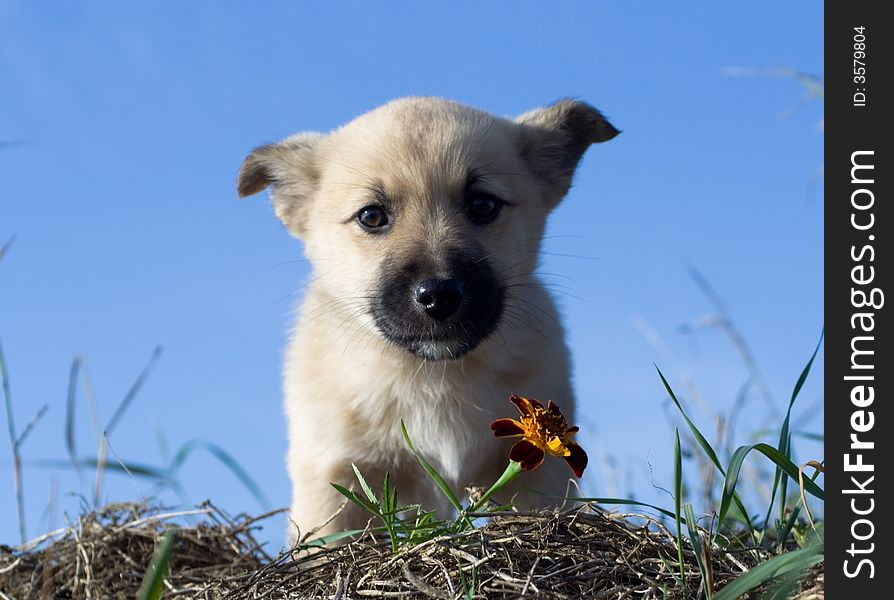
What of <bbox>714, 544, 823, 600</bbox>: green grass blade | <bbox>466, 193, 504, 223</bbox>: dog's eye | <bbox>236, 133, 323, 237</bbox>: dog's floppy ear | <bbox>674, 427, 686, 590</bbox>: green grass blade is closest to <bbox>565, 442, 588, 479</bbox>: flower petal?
<bbox>674, 427, 686, 590</bbox>: green grass blade

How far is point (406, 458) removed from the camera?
366cm

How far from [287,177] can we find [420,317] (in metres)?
1.19

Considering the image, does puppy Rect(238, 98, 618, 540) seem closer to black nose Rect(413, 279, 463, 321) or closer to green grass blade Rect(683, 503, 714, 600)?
black nose Rect(413, 279, 463, 321)

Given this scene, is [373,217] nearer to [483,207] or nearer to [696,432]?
[483,207]

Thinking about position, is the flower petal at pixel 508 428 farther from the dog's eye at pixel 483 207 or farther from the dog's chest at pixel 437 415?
the dog's eye at pixel 483 207

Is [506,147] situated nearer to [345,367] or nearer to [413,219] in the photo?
[413,219]

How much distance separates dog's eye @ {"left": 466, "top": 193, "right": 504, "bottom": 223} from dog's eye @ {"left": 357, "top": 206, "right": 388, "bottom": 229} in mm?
333

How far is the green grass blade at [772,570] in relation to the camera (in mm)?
1948

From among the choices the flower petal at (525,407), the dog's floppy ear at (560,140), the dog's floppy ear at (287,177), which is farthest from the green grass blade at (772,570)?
the dog's floppy ear at (287,177)

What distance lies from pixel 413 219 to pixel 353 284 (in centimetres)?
36
